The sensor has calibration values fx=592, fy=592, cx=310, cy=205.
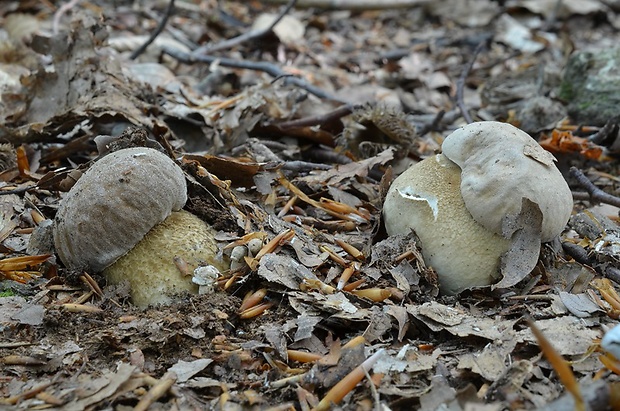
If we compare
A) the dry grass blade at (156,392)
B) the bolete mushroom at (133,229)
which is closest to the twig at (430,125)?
the bolete mushroom at (133,229)

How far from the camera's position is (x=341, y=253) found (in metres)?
2.78

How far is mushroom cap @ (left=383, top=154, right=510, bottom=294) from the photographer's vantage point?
2498 millimetres

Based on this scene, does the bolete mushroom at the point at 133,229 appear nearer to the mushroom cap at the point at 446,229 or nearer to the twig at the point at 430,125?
the mushroom cap at the point at 446,229

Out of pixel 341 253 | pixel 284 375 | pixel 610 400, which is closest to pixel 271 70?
pixel 341 253

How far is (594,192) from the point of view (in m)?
3.32

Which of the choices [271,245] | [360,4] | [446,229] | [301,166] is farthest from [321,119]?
[360,4]

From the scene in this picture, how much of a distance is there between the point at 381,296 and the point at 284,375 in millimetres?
575

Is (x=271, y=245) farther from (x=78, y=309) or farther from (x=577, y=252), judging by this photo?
(x=577, y=252)

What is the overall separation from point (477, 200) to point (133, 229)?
1408 mm

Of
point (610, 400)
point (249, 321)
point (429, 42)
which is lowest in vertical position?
point (429, 42)

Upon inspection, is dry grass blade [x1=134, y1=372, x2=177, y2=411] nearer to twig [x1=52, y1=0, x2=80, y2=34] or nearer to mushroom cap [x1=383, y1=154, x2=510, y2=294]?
mushroom cap [x1=383, y1=154, x2=510, y2=294]

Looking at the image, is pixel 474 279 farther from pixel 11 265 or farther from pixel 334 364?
pixel 11 265

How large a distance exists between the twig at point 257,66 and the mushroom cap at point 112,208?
2.37 m

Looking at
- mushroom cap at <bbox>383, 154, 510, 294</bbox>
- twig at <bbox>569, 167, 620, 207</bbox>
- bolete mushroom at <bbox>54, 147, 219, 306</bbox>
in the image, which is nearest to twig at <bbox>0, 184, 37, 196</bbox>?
bolete mushroom at <bbox>54, 147, 219, 306</bbox>
